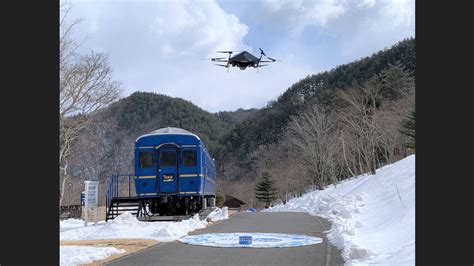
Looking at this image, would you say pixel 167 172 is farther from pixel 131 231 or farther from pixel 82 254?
pixel 82 254

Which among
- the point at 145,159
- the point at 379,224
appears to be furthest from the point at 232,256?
the point at 145,159

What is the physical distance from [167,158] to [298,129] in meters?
29.4

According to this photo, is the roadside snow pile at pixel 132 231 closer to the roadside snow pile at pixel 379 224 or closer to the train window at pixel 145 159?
the train window at pixel 145 159

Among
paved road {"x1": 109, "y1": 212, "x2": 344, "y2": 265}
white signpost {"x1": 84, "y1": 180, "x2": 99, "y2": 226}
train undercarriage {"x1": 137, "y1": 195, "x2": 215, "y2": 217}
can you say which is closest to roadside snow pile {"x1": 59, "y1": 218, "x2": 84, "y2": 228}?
white signpost {"x1": 84, "y1": 180, "x2": 99, "y2": 226}

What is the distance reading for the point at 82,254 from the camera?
340 inches

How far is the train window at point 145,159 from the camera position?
1770 centimetres

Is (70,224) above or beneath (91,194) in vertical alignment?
beneath

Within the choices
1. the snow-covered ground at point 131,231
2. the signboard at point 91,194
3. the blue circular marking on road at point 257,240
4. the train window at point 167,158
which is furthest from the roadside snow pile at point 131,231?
the train window at point 167,158

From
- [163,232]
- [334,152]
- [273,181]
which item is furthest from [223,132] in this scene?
[163,232]

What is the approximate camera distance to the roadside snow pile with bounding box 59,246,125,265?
7.96 meters

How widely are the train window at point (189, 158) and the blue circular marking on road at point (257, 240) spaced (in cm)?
519

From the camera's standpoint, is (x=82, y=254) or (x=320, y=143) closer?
(x=82, y=254)

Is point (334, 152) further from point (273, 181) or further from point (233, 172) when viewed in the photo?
point (233, 172)

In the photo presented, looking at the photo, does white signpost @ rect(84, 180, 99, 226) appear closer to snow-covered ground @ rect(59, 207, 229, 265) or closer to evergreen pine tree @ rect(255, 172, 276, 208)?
snow-covered ground @ rect(59, 207, 229, 265)
